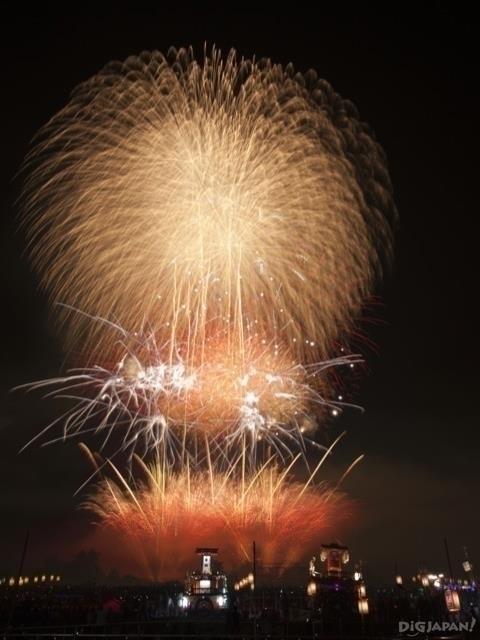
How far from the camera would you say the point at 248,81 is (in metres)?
20.7

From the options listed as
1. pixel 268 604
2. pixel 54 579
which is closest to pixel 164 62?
pixel 268 604

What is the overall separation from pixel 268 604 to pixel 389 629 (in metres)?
24.6

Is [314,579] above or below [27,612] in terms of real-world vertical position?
above

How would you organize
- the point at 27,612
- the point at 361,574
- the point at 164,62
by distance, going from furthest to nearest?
the point at 361,574, the point at 27,612, the point at 164,62

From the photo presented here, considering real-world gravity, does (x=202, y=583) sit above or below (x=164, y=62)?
below

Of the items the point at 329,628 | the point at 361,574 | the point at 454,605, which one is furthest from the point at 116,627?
the point at 361,574

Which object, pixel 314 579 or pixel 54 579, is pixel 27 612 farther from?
pixel 54 579

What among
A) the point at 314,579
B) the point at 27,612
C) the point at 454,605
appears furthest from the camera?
the point at 314,579

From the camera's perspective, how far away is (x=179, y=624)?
23.0 m

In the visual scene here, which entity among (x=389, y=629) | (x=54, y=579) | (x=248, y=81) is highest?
(x=248, y=81)

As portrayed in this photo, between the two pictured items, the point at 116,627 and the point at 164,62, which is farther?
the point at 116,627

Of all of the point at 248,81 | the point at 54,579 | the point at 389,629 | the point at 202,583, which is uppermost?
the point at 248,81

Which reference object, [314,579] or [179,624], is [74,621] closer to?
[179,624]

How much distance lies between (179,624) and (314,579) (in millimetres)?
25126
